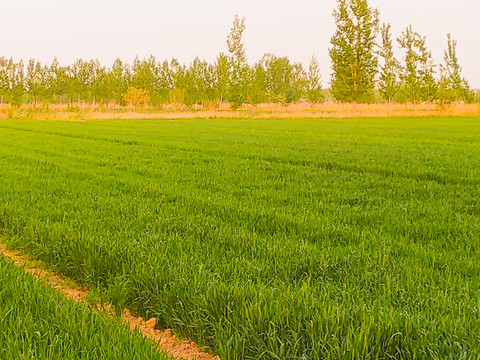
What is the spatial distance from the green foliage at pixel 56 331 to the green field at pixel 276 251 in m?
0.46

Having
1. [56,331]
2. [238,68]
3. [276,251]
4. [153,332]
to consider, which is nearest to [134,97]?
[238,68]

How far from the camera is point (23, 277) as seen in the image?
349 centimetres

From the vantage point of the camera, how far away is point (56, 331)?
104 inches

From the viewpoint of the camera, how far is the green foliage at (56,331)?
7.81 feet

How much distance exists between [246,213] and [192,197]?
133cm

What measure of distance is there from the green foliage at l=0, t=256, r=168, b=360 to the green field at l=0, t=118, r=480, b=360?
46 cm

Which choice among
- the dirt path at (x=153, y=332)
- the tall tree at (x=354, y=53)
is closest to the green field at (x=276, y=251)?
the dirt path at (x=153, y=332)

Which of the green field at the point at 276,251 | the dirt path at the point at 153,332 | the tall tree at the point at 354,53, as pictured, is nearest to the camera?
the green field at the point at 276,251

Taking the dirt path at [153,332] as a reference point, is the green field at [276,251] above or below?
above

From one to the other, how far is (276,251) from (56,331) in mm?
1994

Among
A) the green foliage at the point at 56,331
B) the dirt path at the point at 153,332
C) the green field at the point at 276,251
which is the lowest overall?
the dirt path at the point at 153,332

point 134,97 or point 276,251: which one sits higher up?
point 134,97

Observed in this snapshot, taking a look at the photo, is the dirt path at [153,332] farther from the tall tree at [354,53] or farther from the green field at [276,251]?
the tall tree at [354,53]

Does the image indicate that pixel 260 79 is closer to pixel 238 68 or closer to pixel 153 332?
pixel 238 68
